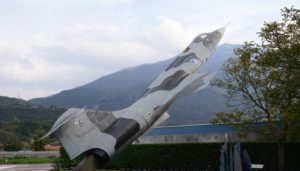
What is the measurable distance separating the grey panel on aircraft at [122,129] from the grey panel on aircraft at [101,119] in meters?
0.21

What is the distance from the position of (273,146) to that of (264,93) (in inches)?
175

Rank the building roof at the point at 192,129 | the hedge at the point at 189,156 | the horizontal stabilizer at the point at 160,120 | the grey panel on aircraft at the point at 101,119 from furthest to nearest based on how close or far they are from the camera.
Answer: the building roof at the point at 192,129 < the hedge at the point at 189,156 < the horizontal stabilizer at the point at 160,120 < the grey panel on aircraft at the point at 101,119

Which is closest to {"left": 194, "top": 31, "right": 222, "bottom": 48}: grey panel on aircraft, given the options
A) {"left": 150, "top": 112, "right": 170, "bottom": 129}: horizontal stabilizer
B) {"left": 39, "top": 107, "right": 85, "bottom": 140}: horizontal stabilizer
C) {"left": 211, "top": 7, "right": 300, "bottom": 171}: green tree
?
{"left": 211, "top": 7, "right": 300, "bottom": 171}: green tree

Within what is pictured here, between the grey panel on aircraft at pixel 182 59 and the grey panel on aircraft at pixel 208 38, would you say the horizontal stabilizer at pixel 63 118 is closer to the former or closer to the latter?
the grey panel on aircraft at pixel 182 59

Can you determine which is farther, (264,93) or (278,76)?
(264,93)

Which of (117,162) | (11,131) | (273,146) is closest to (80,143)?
(273,146)

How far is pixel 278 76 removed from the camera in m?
20.6

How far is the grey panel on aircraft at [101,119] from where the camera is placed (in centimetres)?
1507

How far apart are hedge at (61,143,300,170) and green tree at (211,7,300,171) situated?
130cm

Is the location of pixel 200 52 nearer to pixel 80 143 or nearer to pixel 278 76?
pixel 278 76

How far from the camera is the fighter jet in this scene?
1398 cm

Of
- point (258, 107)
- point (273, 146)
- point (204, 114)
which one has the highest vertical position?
point (204, 114)

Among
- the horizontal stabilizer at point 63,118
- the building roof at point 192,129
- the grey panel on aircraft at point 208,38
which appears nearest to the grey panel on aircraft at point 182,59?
the grey panel on aircraft at point 208,38

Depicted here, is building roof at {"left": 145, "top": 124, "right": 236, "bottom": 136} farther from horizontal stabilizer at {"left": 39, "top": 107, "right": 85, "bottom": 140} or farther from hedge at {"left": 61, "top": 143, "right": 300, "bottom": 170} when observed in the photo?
horizontal stabilizer at {"left": 39, "top": 107, "right": 85, "bottom": 140}
